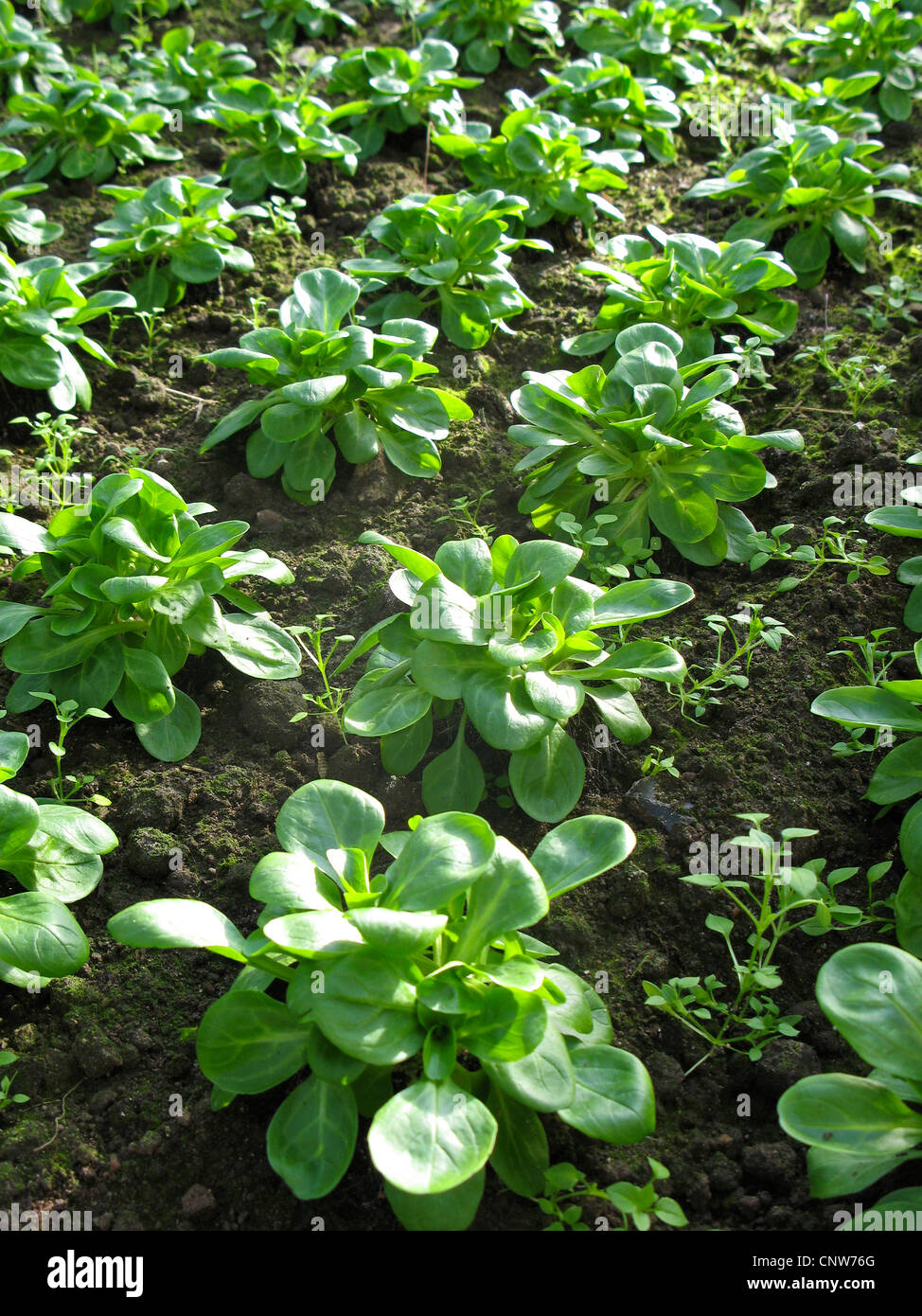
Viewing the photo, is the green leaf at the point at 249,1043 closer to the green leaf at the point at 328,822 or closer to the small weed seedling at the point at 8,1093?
the green leaf at the point at 328,822

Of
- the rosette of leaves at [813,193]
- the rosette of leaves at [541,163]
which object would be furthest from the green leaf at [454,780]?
the rosette of leaves at [813,193]

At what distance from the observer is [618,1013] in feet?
6.99

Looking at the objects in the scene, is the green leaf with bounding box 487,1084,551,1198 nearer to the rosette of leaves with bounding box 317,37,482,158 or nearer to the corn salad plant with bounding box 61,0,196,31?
the rosette of leaves with bounding box 317,37,482,158

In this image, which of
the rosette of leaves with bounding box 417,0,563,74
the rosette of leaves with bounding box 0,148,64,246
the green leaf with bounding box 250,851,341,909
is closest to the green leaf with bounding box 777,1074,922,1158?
the green leaf with bounding box 250,851,341,909

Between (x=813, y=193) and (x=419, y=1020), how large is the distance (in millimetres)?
3313

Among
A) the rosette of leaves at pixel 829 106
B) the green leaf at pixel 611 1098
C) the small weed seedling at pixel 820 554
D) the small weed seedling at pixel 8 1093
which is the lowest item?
the small weed seedling at pixel 8 1093

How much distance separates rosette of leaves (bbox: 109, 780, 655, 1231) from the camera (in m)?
1.72

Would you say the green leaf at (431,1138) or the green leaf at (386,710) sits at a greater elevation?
the green leaf at (386,710)

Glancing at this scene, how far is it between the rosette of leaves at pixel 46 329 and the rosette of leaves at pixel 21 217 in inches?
22.7

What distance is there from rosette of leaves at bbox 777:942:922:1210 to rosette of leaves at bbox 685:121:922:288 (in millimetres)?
2970

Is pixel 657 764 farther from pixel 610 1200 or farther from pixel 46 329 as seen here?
pixel 46 329

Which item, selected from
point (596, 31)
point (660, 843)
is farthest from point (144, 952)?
point (596, 31)

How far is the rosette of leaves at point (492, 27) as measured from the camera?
521 centimetres
